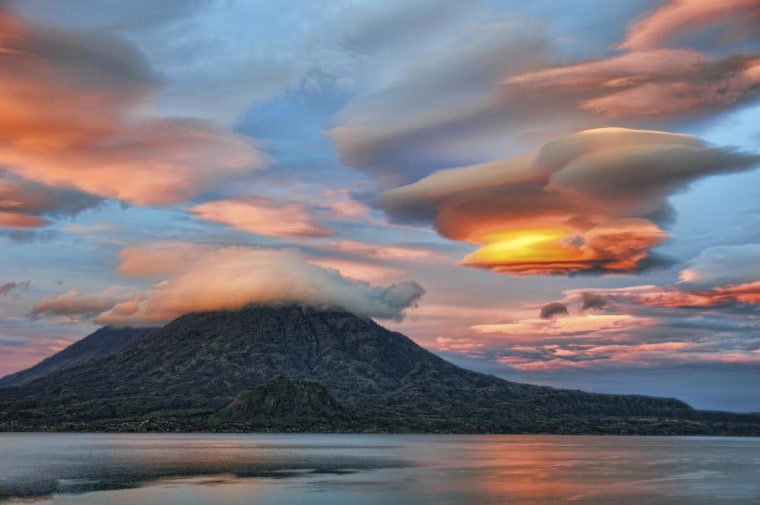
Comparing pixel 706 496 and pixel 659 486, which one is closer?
pixel 706 496

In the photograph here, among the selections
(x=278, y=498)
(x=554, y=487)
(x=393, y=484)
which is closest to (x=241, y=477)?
(x=393, y=484)

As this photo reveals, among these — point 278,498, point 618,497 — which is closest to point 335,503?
point 278,498

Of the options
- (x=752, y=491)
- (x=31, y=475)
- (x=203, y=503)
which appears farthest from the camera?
(x=31, y=475)

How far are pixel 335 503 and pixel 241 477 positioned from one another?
202 ft

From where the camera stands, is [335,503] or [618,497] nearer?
[335,503]

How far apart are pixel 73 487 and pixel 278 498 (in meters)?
44.0

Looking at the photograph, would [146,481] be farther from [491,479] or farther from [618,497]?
[618,497]

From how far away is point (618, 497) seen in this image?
14725 cm

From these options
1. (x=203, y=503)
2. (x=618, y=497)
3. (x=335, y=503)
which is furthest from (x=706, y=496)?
(x=203, y=503)

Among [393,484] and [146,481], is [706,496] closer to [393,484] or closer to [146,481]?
[393,484]

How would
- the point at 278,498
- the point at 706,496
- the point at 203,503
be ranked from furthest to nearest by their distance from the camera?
the point at 706,496, the point at 278,498, the point at 203,503

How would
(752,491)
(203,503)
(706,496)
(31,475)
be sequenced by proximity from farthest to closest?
(31,475) → (752,491) → (706,496) → (203,503)

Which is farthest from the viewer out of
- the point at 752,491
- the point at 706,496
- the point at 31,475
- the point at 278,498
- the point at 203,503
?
the point at 31,475

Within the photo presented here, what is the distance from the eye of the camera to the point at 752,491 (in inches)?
6555
